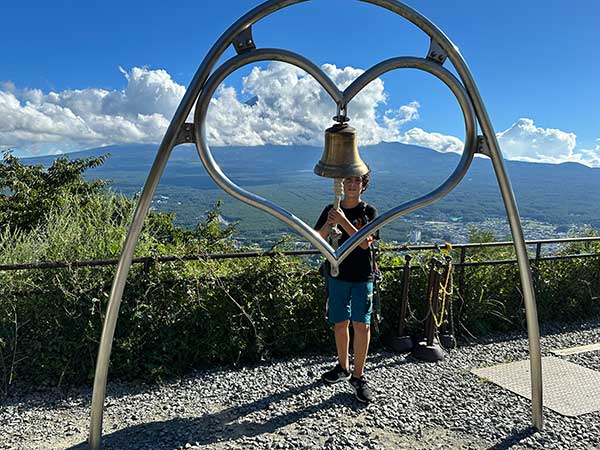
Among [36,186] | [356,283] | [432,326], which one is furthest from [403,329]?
[36,186]

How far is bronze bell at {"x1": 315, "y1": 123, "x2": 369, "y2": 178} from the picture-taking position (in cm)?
324

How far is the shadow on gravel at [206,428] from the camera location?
11.4 ft

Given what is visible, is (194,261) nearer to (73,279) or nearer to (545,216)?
(73,279)

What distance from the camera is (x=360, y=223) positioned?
13.2 feet

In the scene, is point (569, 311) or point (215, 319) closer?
point (215, 319)

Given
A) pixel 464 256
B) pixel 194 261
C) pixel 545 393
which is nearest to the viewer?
pixel 545 393

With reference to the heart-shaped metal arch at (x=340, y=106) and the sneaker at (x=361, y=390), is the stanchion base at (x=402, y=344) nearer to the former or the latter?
the sneaker at (x=361, y=390)

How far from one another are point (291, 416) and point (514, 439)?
5.19ft

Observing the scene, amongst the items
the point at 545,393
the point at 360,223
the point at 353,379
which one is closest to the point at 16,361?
the point at 353,379

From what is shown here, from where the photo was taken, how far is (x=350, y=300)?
412 cm

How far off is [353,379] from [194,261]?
183 centimetres

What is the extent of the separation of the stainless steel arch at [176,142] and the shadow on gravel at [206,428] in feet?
0.91

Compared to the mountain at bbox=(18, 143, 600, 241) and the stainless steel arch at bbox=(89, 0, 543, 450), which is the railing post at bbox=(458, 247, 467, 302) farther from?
the stainless steel arch at bbox=(89, 0, 543, 450)

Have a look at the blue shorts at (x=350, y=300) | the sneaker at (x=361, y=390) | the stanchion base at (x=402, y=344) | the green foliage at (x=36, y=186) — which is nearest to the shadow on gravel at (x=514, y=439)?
the sneaker at (x=361, y=390)
